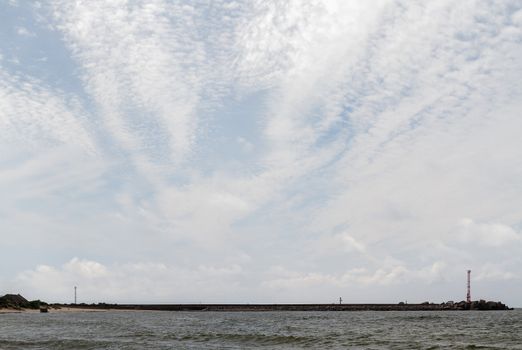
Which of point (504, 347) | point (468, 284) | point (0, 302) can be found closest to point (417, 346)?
point (504, 347)

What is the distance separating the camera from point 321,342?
135 feet

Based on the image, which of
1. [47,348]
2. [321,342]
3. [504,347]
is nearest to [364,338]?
[321,342]

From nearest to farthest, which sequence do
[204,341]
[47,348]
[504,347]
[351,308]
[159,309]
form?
[504,347], [47,348], [204,341], [351,308], [159,309]

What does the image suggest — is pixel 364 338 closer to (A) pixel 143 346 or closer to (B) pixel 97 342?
(A) pixel 143 346

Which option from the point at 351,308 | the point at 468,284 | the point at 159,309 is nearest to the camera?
the point at 468,284

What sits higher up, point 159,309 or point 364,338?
point 364,338

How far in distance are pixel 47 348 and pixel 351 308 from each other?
127609 millimetres

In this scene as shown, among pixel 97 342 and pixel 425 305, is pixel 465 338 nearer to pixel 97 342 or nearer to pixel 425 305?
pixel 97 342

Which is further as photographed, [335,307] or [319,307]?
[319,307]

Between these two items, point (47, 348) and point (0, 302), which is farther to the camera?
point (0, 302)

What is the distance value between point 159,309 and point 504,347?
14515 cm

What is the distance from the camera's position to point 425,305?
16512cm

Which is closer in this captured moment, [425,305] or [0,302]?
[0,302]

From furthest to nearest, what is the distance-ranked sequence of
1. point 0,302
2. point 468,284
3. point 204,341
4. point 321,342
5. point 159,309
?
point 159,309
point 468,284
point 0,302
point 204,341
point 321,342
